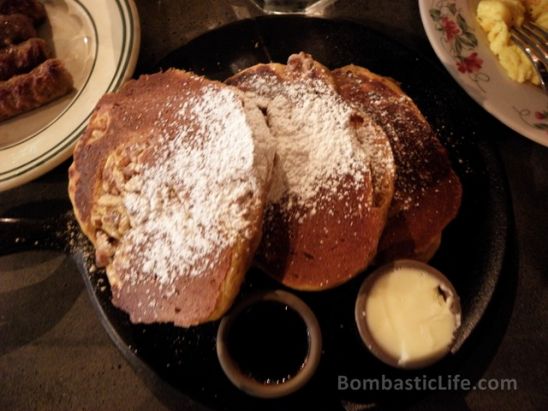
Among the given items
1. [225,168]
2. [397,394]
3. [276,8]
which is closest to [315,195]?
[225,168]

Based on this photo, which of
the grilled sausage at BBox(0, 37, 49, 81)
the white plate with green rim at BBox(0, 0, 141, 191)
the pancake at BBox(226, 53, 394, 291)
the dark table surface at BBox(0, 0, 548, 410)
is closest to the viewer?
the pancake at BBox(226, 53, 394, 291)

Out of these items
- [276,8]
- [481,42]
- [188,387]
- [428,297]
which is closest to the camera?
[428,297]

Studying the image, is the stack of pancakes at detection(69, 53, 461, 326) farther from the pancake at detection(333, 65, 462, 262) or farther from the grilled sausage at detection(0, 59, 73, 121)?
the grilled sausage at detection(0, 59, 73, 121)

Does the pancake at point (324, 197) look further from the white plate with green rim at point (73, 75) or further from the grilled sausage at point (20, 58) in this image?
the grilled sausage at point (20, 58)

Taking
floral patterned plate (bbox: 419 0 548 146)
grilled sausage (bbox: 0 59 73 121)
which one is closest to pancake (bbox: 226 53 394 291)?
floral patterned plate (bbox: 419 0 548 146)

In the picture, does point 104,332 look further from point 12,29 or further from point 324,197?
point 12,29

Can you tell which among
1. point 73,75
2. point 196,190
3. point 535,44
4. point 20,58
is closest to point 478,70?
point 535,44

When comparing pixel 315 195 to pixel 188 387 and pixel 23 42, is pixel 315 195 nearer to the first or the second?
pixel 188 387
